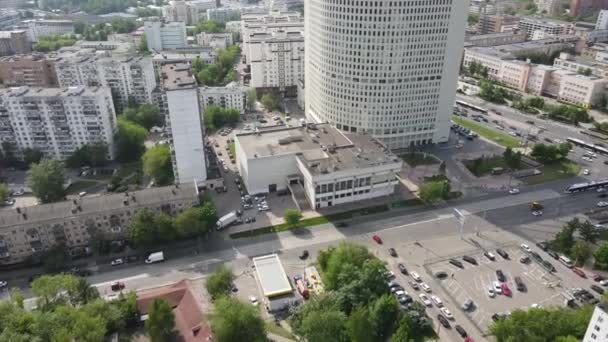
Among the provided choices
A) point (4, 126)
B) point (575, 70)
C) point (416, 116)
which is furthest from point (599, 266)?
point (4, 126)

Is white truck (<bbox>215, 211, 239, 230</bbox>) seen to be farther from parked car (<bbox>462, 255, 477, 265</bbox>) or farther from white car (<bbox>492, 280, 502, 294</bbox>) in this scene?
white car (<bbox>492, 280, 502, 294</bbox>)

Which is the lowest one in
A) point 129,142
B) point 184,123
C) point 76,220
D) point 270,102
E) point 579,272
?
point 579,272

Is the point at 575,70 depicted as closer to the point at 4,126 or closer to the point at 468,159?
the point at 468,159

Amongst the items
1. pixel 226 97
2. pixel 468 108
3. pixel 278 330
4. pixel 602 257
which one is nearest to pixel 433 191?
pixel 602 257

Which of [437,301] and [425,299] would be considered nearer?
[437,301]

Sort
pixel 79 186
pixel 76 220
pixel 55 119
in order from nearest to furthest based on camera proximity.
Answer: pixel 76 220 < pixel 79 186 < pixel 55 119

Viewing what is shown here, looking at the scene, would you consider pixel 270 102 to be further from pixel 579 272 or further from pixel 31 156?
pixel 579 272

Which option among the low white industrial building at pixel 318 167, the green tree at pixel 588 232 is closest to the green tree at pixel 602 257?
the green tree at pixel 588 232
